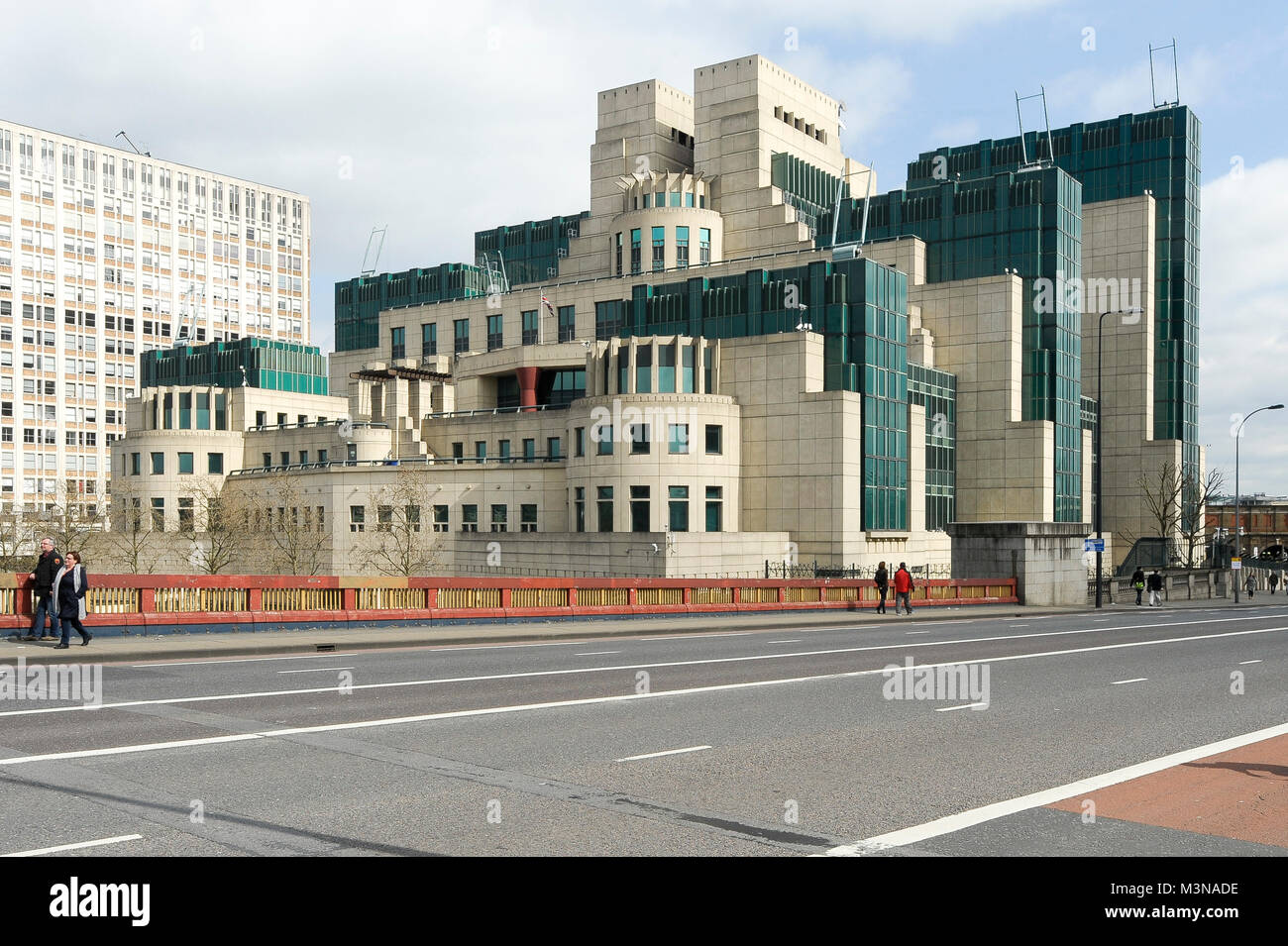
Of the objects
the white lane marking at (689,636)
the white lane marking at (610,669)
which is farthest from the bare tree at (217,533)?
the white lane marking at (610,669)

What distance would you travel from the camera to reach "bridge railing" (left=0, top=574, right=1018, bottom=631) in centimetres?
2355

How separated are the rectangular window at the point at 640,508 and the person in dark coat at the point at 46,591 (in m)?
36.7

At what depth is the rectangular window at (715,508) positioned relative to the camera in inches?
2286

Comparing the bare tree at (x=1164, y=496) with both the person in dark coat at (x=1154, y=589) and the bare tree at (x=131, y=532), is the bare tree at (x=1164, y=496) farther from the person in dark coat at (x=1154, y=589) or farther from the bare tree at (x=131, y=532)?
the bare tree at (x=131, y=532)

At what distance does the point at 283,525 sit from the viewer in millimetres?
71312

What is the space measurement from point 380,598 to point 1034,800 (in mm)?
20880

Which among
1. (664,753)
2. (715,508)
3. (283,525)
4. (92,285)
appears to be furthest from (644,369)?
(92,285)

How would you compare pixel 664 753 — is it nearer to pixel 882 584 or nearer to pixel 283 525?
pixel 882 584

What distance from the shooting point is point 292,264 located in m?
152

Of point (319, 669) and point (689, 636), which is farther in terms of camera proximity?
point (689, 636)

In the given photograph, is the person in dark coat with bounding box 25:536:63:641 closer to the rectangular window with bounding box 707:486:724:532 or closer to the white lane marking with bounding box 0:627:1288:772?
the white lane marking with bounding box 0:627:1288:772

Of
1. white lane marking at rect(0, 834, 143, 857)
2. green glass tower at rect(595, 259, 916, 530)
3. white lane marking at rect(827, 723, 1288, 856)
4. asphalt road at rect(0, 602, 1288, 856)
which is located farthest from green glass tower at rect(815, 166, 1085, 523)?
white lane marking at rect(0, 834, 143, 857)

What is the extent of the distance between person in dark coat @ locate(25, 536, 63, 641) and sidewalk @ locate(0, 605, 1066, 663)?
367mm
